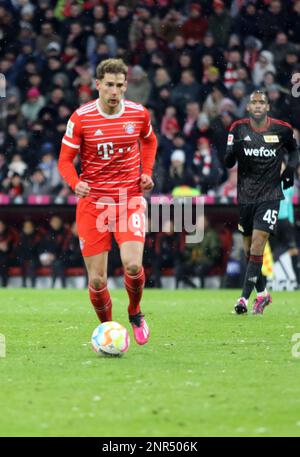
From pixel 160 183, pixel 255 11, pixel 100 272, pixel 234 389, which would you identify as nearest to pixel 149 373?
pixel 234 389

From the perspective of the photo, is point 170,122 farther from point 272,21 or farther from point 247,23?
point 272,21

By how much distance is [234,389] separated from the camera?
716cm

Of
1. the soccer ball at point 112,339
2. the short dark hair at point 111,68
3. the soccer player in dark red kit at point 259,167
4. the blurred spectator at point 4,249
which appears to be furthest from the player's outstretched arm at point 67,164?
the blurred spectator at point 4,249

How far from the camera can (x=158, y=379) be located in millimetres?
7586

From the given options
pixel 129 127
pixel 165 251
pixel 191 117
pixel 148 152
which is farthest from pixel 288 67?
pixel 129 127

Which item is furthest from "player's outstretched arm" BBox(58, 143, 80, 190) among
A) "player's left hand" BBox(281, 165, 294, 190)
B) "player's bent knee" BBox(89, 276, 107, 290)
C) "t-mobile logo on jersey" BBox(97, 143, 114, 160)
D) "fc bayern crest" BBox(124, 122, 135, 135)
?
"player's left hand" BBox(281, 165, 294, 190)

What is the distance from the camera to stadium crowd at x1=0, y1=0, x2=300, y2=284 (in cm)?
2044

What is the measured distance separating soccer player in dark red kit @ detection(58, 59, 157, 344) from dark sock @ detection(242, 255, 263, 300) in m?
3.33

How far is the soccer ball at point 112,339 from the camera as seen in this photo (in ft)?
28.4

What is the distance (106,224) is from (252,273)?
3698 millimetres

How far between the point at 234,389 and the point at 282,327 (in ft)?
13.9
